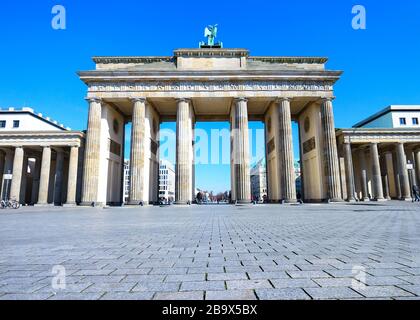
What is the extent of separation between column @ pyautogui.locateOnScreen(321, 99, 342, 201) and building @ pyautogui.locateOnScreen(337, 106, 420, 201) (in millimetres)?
2607

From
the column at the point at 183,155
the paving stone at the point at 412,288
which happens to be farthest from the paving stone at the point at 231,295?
the column at the point at 183,155

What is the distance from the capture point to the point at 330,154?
31.0 meters

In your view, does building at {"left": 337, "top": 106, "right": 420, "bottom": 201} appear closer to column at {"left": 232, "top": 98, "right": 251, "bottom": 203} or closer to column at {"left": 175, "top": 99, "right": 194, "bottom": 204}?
column at {"left": 232, "top": 98, "right": 251, "bottom": 203}

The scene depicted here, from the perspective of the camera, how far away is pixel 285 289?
7.86 feet

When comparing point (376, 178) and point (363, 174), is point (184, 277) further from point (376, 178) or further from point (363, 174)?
point (363, 174)

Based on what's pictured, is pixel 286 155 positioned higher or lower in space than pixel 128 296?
higher

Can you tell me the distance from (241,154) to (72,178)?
73.4 ft

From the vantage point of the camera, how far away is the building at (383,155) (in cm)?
3797

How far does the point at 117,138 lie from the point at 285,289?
126 feet

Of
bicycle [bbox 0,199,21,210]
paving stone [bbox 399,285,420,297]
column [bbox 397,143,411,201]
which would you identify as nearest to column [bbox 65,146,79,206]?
bicycle [bbox 0,199,21,210]

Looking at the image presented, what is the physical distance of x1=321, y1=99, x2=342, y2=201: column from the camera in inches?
1208

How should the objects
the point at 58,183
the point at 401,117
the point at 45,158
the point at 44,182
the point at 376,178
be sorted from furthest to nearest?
the point at 401,117
the point at 376,178
the point at 58,183
the point at 45,158
the point at 44,182

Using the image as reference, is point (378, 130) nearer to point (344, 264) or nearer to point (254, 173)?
point (344, 264)

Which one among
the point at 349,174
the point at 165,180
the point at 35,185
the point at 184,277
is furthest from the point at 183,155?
the point at 165,180
